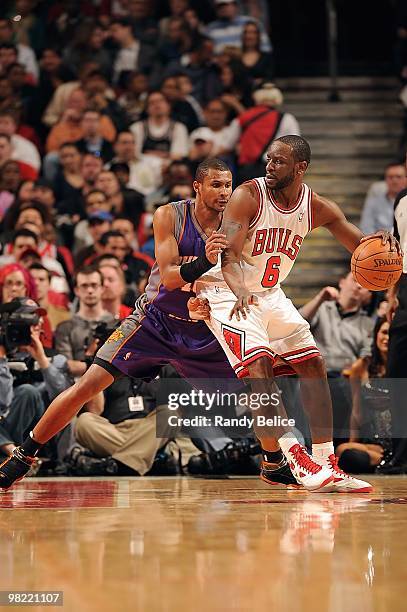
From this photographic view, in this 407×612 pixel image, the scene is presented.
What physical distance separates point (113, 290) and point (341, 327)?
1.55m

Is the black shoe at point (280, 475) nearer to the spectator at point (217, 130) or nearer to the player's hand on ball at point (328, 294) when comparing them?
the player's hand on ball at point (328, 294)

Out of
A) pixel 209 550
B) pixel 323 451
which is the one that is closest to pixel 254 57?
pixel 323 451

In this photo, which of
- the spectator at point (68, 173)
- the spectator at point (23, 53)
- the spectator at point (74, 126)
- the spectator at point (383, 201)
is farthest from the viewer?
the spectator at point (23, 53)

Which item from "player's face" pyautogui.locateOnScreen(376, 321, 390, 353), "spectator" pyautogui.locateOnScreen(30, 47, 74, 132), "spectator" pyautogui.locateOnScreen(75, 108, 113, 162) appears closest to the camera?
"player's face" pyautogui.locateOnScreen(376, 321, 390, 353)

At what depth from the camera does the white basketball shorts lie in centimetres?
519

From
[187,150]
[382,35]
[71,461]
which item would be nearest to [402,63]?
[382,35]

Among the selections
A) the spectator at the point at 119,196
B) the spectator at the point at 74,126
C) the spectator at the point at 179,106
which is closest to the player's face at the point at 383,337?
the spectator at the point at 119,196

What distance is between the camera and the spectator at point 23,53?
39.6 feet

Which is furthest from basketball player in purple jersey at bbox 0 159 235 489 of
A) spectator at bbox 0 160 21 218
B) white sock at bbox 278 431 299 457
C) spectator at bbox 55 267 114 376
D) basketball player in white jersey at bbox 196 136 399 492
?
spectator at bbox 0 160 21 218

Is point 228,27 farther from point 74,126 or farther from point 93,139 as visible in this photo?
point 93,139

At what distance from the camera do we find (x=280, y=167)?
533cm

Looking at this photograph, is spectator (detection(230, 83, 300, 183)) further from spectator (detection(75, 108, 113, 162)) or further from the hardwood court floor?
the hardwood court floor

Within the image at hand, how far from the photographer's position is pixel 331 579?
3.04m

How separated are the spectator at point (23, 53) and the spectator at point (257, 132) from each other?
289 centimetres
